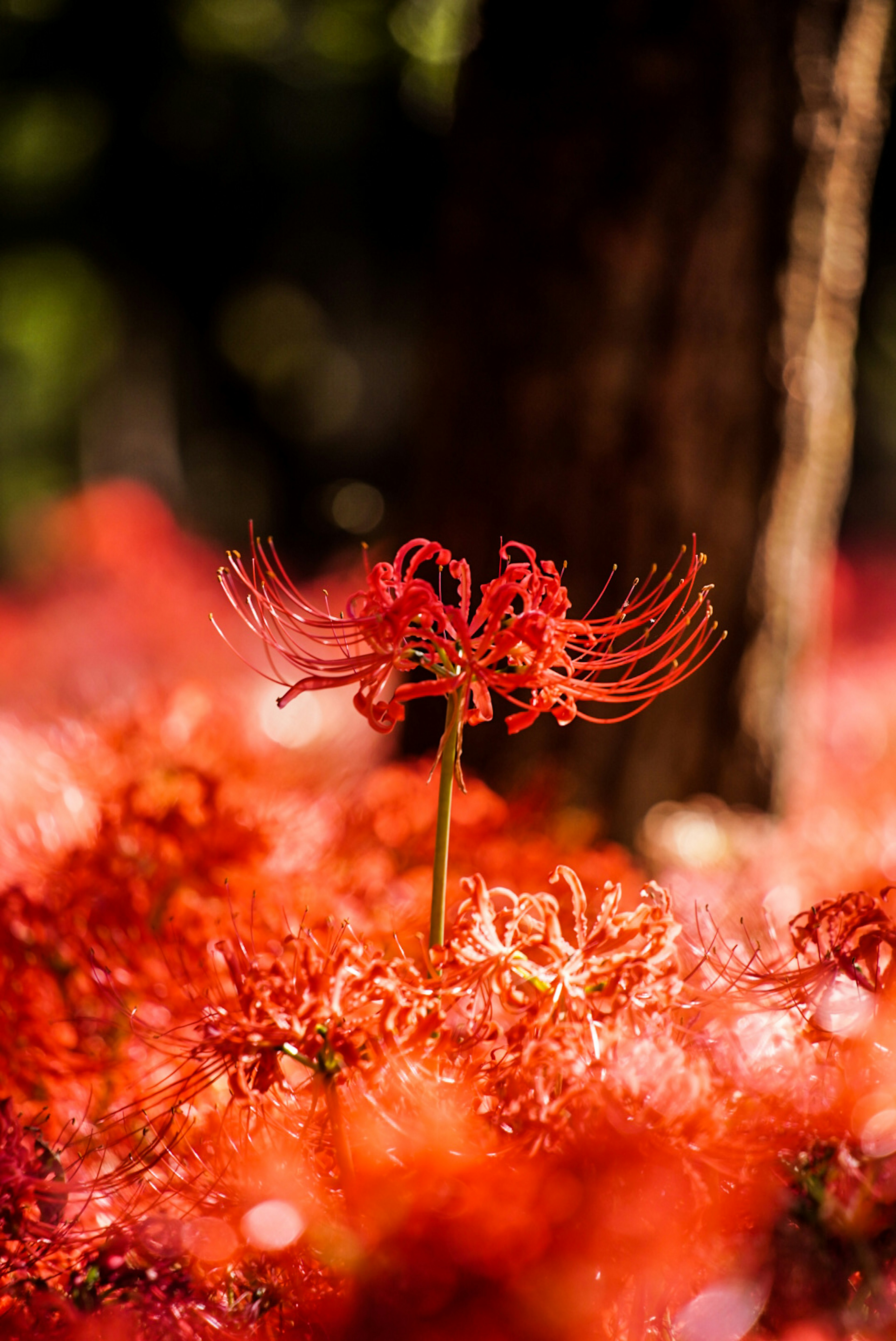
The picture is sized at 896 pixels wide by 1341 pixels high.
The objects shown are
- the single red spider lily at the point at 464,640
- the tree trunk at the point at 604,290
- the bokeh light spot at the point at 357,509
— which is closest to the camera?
the single red spider lily at the point at 464,640

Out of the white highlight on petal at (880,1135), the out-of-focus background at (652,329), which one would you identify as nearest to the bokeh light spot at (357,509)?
the out-of-focus background at (652,329)

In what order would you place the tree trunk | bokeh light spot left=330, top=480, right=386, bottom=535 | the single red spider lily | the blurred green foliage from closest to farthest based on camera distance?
the single red spider lily → the tree trunk → bokeh light spot left=330, top=480, right=386, bottom=535 → the blurred green foliage

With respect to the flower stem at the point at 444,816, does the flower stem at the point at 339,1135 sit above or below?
below

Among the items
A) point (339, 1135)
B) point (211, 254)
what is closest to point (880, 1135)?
point (339, 1135)

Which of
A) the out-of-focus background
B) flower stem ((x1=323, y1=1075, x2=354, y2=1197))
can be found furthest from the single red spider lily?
the out-of-focus background

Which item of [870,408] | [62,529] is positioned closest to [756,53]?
[62,529]

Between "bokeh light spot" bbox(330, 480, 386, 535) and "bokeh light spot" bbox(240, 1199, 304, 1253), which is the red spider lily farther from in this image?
"bokeh light spot" bbox(330, 480, 386, 535)

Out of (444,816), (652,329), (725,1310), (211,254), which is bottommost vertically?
(725,1310)

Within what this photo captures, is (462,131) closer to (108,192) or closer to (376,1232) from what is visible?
(376,1232)

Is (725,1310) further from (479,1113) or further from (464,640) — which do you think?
(464,640)

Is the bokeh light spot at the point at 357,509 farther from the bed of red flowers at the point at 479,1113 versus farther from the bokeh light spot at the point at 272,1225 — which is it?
the bokeh light spot at the point at 272,1225
